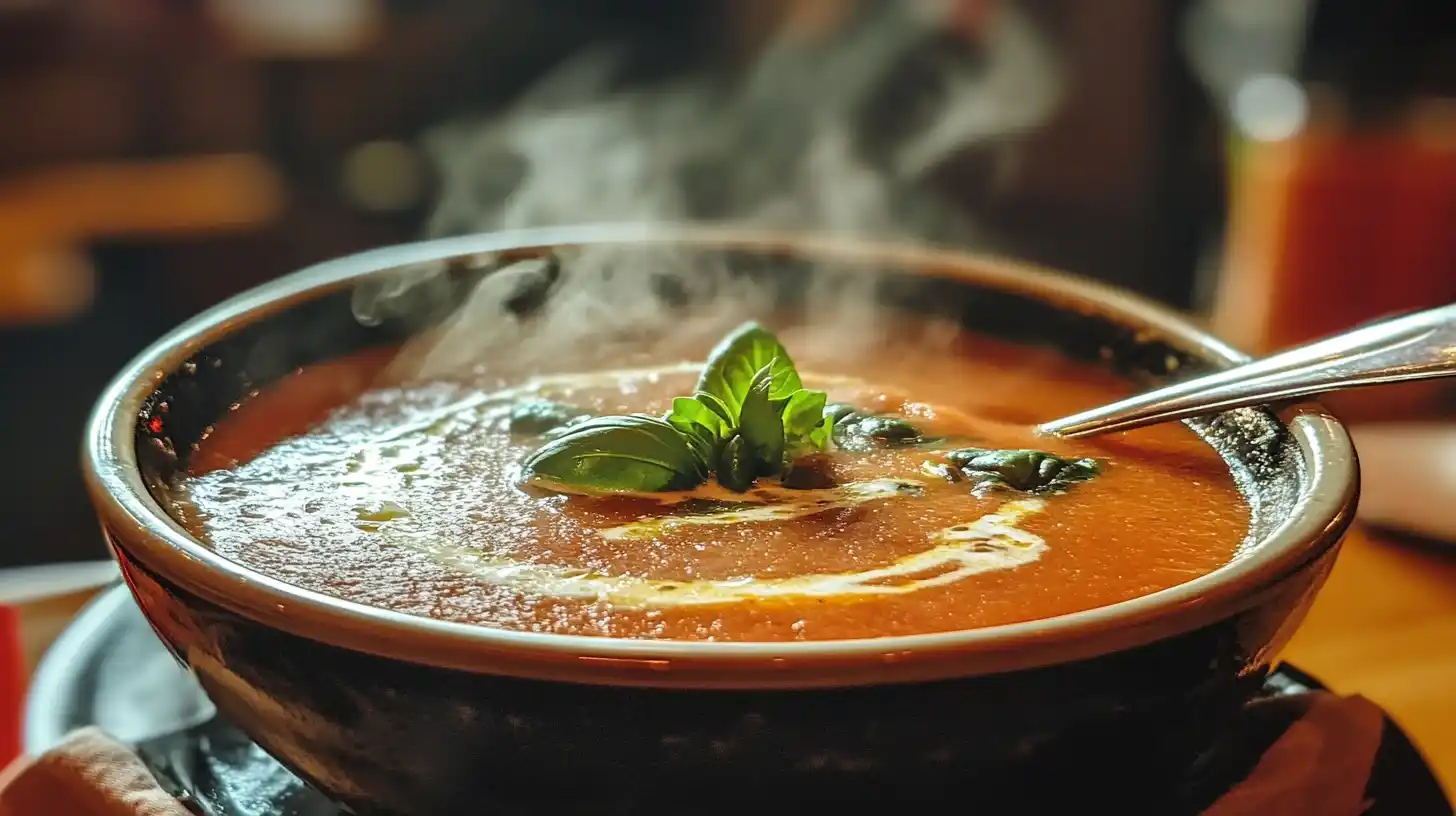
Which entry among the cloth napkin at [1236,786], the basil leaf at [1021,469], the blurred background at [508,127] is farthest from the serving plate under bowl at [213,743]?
the blurred background at [508,127]

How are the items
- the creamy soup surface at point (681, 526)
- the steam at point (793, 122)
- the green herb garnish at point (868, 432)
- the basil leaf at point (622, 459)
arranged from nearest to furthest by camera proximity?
the creamy soup surface at point (681, 526) < the basil leaf at point (622, 459) < the green herb garnish at point (868, 432) < the steam at point (793, 122)

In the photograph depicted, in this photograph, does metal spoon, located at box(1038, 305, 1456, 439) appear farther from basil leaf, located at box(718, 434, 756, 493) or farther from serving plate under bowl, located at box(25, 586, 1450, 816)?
basil leaf, located at box(718, 434, 756, 493)

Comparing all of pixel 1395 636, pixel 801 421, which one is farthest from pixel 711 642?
pixel 1395 636

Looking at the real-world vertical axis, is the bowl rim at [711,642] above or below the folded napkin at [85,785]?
above

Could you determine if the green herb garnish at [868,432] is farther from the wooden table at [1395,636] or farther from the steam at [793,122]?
the steam at [793,122]

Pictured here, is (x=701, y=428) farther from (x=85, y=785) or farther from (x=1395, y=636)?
(x=1395, y=636)

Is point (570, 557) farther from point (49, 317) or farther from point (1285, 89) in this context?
point (49, 317)

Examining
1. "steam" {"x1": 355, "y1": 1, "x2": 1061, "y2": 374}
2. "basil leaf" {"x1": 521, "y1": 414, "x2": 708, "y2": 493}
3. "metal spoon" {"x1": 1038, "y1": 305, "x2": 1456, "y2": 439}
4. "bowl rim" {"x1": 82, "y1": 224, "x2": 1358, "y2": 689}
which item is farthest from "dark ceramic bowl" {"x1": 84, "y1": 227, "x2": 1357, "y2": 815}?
"steam" {"x1": 355, "y1": 1, "x2": 1061, "y2": 374}
